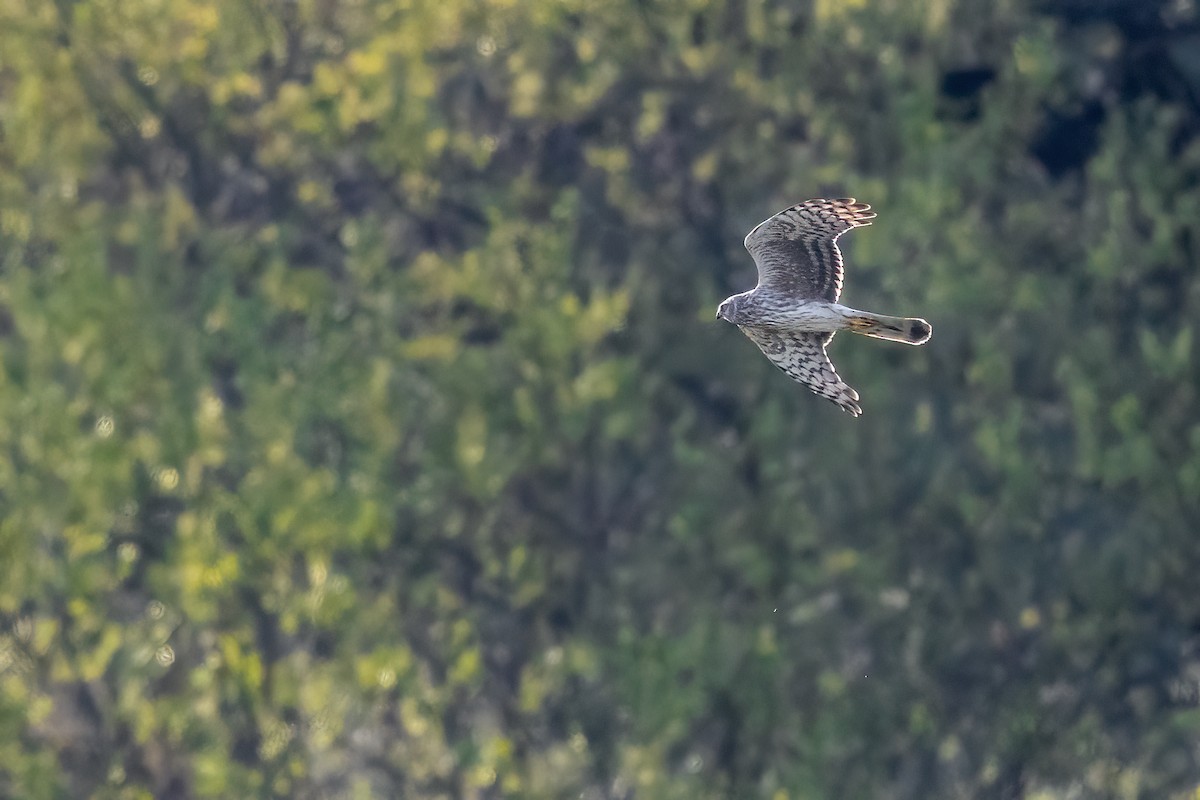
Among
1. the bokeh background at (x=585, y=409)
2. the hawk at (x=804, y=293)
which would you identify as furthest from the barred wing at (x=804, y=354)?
the bokeh background at (x=585, y=409)

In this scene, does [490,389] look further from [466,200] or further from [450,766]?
[450,766]

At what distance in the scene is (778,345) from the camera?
32.7 feet

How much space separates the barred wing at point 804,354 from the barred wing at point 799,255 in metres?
0.31

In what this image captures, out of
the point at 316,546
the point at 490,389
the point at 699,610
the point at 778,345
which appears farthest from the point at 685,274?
the point at 778,345

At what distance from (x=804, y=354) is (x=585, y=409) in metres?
5.62

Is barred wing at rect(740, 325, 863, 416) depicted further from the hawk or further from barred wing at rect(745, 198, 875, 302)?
barred wing at rect(745, 198, 875, 302)

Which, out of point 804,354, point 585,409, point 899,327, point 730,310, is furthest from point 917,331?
point 585,409

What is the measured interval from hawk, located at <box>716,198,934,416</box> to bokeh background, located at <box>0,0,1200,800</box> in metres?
4.87

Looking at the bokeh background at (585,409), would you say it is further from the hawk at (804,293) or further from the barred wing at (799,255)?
the barred wing at (799,255)

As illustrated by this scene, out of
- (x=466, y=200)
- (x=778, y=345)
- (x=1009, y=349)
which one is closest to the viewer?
(x=778, y=345)

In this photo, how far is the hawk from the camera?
30.3 feet

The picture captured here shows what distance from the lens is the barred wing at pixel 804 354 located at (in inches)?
385

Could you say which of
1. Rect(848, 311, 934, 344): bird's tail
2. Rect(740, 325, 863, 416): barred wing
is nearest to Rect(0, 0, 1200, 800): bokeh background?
Rect(740, 325, 863, 416): barred wing

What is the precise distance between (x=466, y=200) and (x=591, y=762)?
5.15 m
